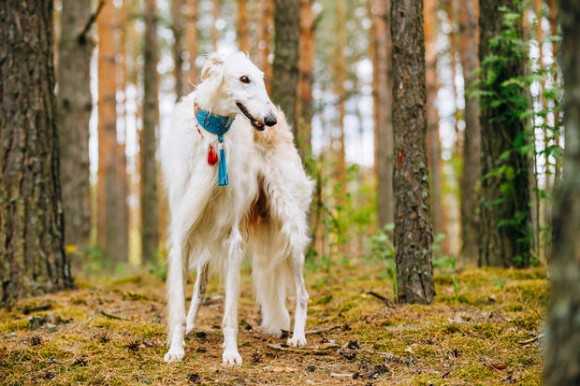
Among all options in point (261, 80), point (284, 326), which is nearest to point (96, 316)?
point (284, 326)

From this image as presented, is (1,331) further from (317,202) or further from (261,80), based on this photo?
(317,202)

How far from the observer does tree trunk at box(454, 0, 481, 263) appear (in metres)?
8.84

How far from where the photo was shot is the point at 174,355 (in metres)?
4.10

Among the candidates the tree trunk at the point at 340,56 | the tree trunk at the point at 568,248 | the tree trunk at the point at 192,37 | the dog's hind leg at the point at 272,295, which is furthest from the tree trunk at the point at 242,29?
the tree trunk at the point at 568,248

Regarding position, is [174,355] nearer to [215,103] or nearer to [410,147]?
[215,103]

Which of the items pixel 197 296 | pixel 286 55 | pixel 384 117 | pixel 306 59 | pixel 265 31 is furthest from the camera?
pixel 265 31

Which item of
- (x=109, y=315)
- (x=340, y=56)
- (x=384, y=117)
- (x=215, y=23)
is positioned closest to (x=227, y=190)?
(x=109, y=315)

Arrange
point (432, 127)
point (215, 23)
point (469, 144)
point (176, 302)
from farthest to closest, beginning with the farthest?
point (215, 23) → point (432, 127) → point (469, 144) → point (176, 302)

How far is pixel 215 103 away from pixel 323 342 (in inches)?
76.0

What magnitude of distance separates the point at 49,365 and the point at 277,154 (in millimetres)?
2376

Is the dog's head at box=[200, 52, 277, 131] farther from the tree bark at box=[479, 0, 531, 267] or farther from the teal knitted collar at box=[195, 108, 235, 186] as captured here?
the tree bark at box=[479, 0, 531, 267]

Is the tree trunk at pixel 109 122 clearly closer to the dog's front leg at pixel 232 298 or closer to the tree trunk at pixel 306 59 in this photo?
the tree trunk at pixel 306 59

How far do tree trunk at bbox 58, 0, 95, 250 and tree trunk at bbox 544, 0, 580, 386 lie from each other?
7.99m

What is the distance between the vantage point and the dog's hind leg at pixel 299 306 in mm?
4711
